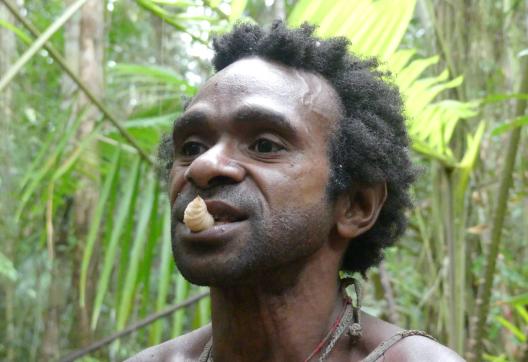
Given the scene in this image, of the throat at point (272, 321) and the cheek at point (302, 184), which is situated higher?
the cheek at point (302, 184)

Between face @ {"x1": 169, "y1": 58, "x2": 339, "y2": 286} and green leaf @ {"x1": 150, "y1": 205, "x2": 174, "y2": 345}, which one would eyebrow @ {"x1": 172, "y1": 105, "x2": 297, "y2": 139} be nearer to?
face @ {"x1": 169, "y1": 58, "x2": 339, "y2": 286}

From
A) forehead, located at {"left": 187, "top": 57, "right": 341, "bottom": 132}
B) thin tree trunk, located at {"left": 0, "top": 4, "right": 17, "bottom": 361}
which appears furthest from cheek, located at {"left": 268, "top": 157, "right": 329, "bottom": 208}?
thin tree trunk, located at {"left": 0, "top": 4, "right": 17, "bottom": 361}

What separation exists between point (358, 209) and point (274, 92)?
42 centimetres

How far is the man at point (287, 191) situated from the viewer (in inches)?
73.3

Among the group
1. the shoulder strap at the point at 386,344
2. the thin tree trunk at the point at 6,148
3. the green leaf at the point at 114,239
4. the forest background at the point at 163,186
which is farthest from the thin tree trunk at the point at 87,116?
the shoulder strap at the point at 386,344

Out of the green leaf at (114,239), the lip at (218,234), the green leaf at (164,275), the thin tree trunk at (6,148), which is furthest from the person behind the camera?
the thin tree trunk at (6,148)

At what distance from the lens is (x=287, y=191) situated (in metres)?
1.89

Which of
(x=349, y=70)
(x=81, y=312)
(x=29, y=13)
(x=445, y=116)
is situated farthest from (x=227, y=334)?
(x=29, y=13)

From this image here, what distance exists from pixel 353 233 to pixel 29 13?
618 centimetres

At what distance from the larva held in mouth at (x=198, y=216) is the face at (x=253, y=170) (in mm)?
17

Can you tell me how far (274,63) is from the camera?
2135mm

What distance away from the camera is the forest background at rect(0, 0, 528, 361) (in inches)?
121

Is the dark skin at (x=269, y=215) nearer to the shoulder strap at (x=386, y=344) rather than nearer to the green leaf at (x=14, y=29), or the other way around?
the shoulder strap at (x=386, y=344)

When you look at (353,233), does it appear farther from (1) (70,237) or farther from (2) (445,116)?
(1) (70,237)
